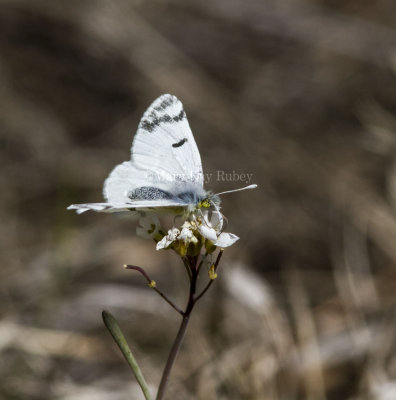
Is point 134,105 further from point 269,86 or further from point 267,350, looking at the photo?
point 267,350

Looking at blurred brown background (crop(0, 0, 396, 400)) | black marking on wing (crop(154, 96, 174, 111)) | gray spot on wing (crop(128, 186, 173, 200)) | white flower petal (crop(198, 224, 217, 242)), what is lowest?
blurred brown background (crop(0, 0, 396, 400))

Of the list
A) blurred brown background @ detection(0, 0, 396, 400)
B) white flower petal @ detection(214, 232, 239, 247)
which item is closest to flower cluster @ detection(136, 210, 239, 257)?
white flower petal @ detection(214, 232, 239, 247)

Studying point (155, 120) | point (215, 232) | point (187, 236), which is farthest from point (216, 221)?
point (155, 120)

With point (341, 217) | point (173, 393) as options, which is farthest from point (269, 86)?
point (173, 393)

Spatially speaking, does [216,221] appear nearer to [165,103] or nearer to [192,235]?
[192,235]

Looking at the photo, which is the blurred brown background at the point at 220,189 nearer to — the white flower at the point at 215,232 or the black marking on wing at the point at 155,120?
the white flower at the point at 215,232

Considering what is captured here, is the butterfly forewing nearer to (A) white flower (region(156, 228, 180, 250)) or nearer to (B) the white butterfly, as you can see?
(B) the white butterfly
